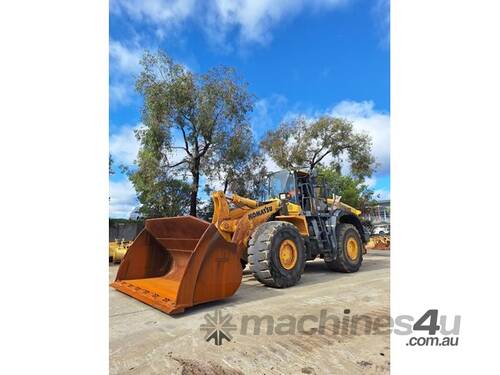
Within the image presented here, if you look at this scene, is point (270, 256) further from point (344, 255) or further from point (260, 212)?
point (344, 255)

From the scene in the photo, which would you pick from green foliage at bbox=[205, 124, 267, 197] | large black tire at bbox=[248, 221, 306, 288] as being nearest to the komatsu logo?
large black tire at bbox=[248, 221, 306, 288]

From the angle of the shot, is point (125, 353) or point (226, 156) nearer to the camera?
point (125, 353)

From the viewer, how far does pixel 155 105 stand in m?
15.0

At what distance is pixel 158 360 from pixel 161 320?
1.11 metres

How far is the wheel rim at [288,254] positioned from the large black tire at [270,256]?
6 centimetres

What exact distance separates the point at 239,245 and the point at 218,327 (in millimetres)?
1459

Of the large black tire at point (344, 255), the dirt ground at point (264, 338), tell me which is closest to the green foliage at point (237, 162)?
the large black tire at point (344, 255)

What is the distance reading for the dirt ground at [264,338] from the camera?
270 centimetres

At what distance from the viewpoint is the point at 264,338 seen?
329cm

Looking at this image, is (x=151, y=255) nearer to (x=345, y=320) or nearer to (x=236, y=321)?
(x=236, y=321)

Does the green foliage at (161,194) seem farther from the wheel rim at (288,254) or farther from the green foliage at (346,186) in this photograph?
the green foliage at (346,186)

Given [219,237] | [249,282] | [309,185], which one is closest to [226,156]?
[309,185]

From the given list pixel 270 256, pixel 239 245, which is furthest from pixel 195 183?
pixel 239 245

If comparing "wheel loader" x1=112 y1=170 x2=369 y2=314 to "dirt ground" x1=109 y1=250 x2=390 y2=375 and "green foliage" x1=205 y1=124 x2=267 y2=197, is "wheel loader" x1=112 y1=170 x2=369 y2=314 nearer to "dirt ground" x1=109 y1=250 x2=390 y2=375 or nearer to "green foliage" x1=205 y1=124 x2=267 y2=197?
"dirt ground" x1=109 y1=250 x2=390 y2=375
